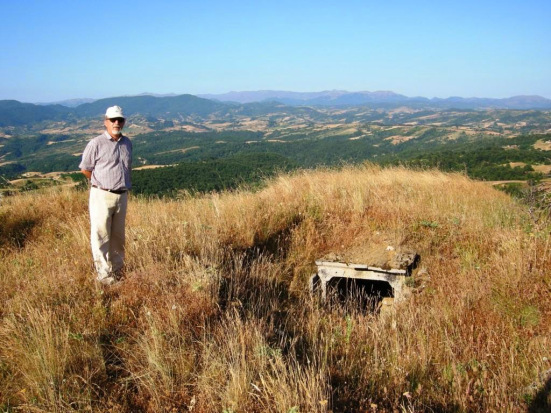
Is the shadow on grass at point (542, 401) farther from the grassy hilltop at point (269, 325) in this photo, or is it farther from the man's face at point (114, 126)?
the man's face at point (114, 126)

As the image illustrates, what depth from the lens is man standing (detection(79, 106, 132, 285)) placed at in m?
3.69

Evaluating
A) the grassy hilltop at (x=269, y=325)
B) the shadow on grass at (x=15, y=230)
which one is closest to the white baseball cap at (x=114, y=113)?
the grassy hilltop at (x=269, y=325)

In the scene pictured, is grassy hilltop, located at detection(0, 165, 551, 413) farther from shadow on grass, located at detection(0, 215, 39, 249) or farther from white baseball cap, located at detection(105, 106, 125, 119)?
white baseball cap, located at detection(105, 106, 125, 119)

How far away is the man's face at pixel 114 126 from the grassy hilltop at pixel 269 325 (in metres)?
1.34

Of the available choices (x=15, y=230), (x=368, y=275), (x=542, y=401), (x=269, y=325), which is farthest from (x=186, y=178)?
(x=542, y=401)

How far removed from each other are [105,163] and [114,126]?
16.0 inches

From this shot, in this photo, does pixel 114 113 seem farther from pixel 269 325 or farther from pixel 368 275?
pixel 368 275

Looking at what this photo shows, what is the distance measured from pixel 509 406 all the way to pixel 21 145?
505 feet

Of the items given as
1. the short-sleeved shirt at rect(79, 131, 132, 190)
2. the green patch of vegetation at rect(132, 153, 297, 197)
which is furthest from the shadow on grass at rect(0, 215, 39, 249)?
the green patch of vegetation at rect(132, 153, 297, 197)

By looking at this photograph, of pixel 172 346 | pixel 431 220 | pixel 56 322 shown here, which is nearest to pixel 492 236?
pixel 431 220

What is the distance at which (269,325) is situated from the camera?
2.96m

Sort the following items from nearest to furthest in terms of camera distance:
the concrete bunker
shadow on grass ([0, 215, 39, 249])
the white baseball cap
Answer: the white baseball cap, the concrete bunker, shadow on grass ([0, 215, 39, 249])

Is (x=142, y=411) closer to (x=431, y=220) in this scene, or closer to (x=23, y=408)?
(x=23, y=408)

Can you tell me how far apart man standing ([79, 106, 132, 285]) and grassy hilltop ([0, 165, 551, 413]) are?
0.83 ft
